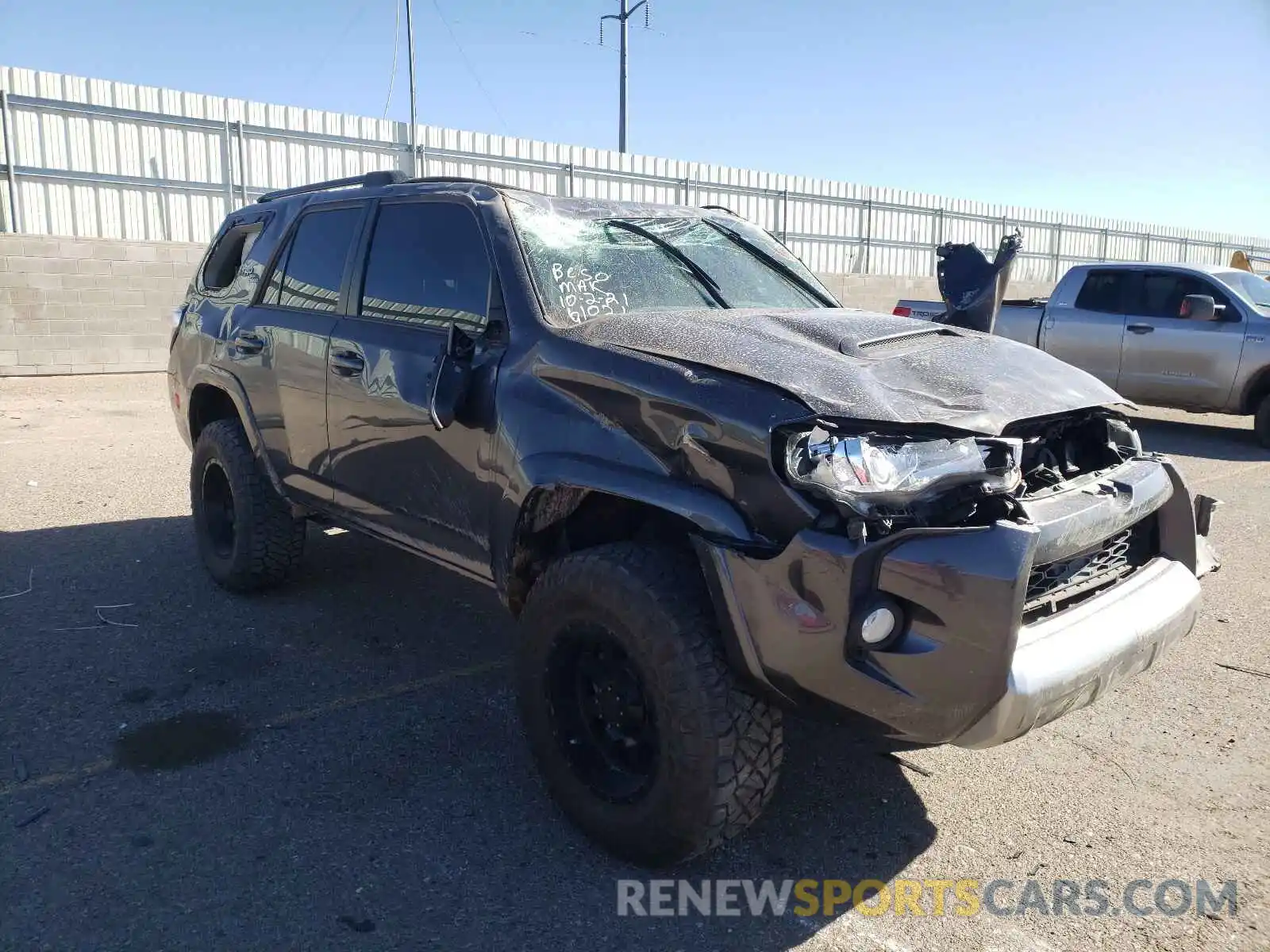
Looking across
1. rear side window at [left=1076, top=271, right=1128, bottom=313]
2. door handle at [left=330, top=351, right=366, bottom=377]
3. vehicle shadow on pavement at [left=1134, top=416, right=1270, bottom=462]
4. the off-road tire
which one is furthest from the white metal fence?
A: door handle at [left=330, top=351, right=366, bottom=377]

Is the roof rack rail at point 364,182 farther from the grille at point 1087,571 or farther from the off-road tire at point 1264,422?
the off-road tire at point 1264,422

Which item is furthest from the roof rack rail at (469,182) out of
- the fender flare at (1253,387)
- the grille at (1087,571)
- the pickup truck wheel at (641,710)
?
the fender flare at (1253,387)

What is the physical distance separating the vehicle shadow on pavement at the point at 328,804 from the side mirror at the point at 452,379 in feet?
3.84

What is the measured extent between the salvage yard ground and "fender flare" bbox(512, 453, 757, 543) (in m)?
1.01

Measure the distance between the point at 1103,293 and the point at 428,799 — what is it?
393 inches

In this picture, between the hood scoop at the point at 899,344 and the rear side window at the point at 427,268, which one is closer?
the hood scoop at the point at 899,344

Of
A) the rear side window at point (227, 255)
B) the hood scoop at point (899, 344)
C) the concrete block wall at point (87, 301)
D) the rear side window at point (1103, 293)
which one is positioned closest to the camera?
the hood scoop at point (899, 344)

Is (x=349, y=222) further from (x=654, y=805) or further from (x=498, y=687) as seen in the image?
(x=654, y=805)

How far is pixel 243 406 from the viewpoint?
4.66m

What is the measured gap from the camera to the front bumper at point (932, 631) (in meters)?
2.21

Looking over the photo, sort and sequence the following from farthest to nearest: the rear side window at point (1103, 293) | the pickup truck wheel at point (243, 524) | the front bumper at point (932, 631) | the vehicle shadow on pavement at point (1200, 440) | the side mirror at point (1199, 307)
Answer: the rear side window at point (1103, 293), the vehicle shadow on pavement at point (1200, 440), the side mirror at point (1199, 307), the pickup truck wheel at point (243, 524), the front bumper at point (932, 631)

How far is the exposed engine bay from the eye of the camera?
2369mm

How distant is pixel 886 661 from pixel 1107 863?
111cm

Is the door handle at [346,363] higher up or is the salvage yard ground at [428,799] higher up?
the door handle at [346,363]
